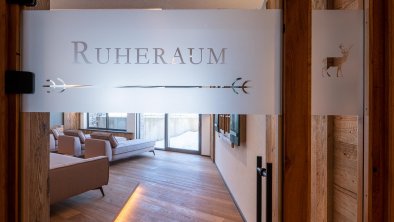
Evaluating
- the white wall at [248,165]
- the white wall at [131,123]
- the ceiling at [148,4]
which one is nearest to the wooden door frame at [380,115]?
the white wall at [248,165]

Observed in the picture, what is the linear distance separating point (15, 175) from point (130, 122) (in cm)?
847

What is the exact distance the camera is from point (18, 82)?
3.28 feet

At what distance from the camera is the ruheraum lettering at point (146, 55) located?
3.37 ft

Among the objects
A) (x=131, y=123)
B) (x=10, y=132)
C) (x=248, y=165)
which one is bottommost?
(x=248, y=165)

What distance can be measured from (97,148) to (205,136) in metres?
3.37

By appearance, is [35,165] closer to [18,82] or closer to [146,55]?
[18,82]

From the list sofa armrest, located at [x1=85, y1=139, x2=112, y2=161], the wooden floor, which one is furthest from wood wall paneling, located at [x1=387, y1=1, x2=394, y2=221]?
sofa armrest, located at [x1=85, y1=139, x2=112, y2=161]

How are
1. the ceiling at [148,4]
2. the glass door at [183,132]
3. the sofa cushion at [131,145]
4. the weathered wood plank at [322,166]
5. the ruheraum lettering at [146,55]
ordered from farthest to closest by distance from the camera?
1. the glass door at [183,132]
2. the sofa cushion at [131,145]
3. the ceiling at [148,4]
4. the weathered wood plank at [322,166]
5. the ruheraum lettering at [146,55]

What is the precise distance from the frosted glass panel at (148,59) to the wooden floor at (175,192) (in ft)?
8.95

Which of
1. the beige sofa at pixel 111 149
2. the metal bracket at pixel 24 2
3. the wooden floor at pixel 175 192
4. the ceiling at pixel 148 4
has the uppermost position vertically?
the ceiling at pixel 148 4

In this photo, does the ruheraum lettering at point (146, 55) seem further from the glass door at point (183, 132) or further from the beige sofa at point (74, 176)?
the glass door at point (183, 132)

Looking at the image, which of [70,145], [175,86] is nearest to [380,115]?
[175,86]

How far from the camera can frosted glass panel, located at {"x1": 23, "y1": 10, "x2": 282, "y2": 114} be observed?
1.02 metres

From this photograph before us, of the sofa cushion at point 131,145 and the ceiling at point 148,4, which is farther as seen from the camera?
the sofa cushion at point 131,145
